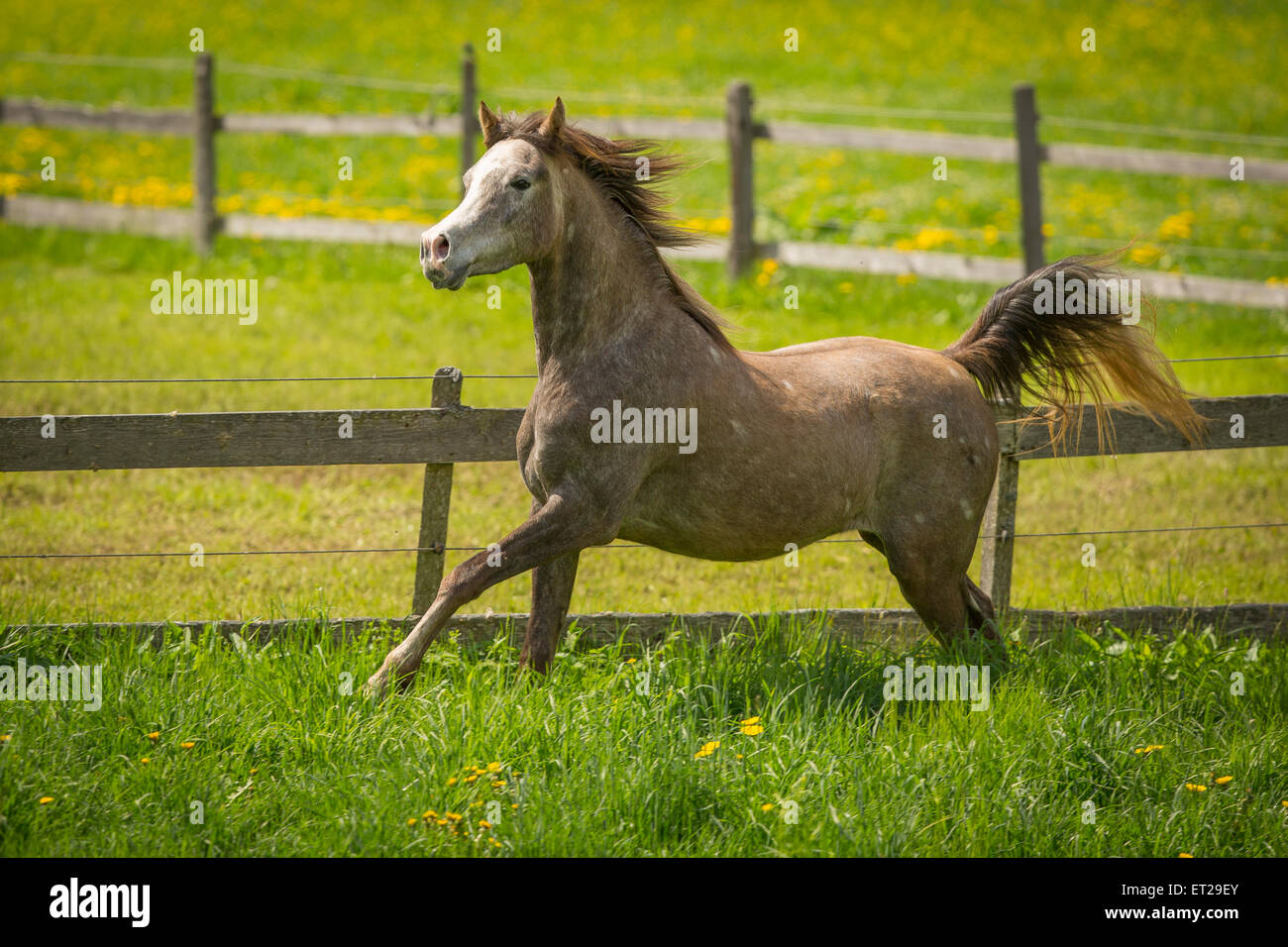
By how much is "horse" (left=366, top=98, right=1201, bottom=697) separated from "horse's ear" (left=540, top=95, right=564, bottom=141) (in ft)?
0.03

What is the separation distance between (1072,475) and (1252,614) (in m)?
2.96

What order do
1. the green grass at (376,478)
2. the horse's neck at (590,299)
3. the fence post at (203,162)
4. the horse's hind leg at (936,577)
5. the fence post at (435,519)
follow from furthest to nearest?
the fence post at (203,162)
the green grass at (376,478)
the fence post at (435,519)
the horse's hind leg at (936,577)
the horse's neck at (590,299)

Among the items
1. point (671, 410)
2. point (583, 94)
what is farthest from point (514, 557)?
point (583, 94)

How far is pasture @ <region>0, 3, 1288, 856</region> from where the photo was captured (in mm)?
4109

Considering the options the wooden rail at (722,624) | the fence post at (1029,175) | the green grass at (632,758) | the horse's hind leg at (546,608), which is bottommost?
the green grass at (632,758)

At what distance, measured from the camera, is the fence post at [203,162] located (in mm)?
13391

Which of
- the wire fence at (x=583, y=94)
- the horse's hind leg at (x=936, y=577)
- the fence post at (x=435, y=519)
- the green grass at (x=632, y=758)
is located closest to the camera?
the green grass at (x=632, y=758)

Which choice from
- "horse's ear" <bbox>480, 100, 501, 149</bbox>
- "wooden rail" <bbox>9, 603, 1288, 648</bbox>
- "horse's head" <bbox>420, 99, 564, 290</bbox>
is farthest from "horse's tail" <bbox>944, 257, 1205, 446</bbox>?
"horse's ear" <bbox>480, 100, 501, 149</bbox>

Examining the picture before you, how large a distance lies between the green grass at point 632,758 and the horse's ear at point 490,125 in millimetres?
2021

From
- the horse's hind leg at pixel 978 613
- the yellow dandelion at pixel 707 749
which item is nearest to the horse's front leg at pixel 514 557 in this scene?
the yellow dandelion at pixel 707 749

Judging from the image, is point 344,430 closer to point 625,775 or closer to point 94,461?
point 94,461

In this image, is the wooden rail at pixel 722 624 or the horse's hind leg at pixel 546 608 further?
the wooden rail at pixel 722 624

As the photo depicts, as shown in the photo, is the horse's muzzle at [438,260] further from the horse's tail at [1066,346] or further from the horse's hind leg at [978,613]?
the horse's hind leg at [978,613]

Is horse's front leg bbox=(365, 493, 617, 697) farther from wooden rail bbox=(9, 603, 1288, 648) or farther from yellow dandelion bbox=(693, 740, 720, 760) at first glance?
yellow dandelion bbox=(693, 740, 720, 760)
